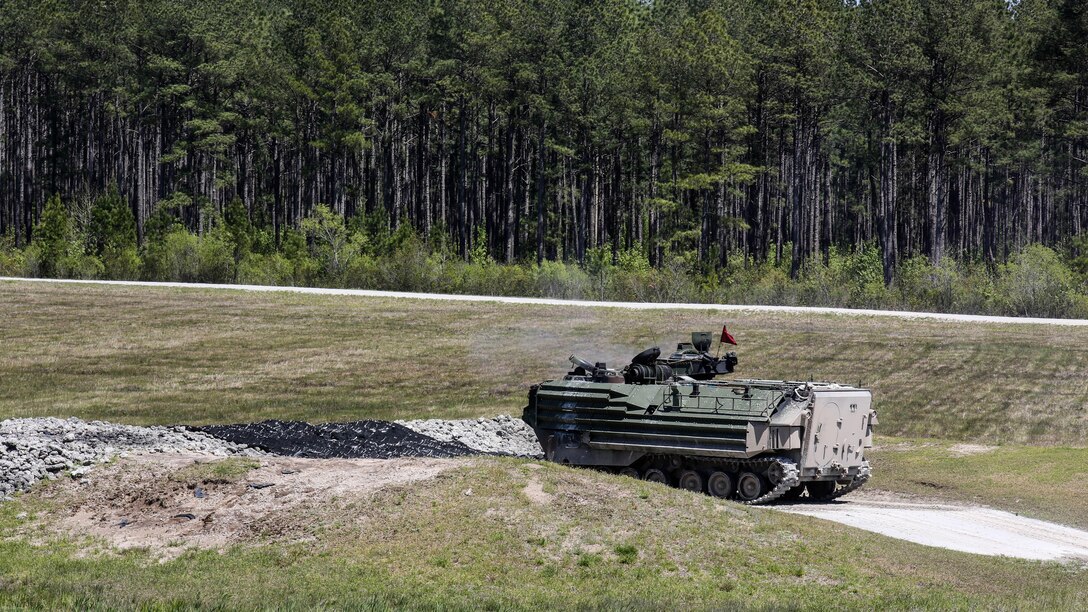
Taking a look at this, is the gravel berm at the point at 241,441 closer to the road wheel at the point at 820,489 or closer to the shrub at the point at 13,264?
the road wheel at the point at 820,489

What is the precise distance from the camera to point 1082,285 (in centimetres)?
4991

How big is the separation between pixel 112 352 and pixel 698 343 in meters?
20.2

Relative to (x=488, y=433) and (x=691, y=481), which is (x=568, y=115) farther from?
(x=691, y=481)

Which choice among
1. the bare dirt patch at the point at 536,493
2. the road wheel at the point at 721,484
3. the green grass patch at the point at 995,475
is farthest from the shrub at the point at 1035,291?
the bare dirt patch at the point at 536,493

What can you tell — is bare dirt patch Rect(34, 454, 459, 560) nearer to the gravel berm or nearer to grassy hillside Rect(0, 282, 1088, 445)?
the gravel berm

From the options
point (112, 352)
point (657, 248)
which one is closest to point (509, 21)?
point (657, 248)

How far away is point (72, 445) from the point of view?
19.1 meters

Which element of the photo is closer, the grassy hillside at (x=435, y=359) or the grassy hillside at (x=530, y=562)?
the grassy hillside at (x=530, y=562)

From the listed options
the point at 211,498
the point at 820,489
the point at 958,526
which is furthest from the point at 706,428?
the point at 211,498

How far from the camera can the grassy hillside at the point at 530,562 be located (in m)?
12.3

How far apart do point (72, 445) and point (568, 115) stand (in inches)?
2407

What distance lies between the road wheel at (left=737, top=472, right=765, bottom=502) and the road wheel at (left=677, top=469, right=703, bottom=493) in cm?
71

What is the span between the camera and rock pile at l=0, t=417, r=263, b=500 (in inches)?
714

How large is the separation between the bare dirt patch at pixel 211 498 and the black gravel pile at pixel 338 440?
9.96 feet
